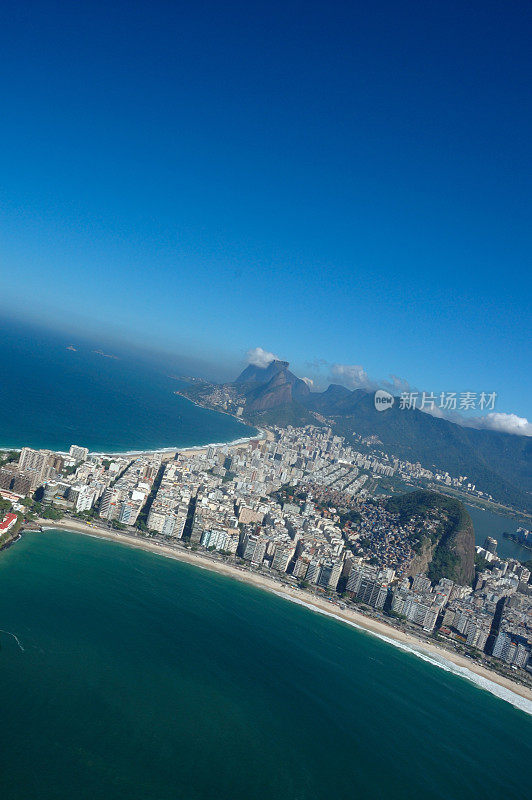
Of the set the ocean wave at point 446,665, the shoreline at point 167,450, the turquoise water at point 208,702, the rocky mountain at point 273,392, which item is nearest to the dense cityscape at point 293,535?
the shoreline at point 167,450

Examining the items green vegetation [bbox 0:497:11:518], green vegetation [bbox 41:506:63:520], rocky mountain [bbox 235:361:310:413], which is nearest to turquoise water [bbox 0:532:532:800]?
green vegetation [bbox 41:506:63:520]

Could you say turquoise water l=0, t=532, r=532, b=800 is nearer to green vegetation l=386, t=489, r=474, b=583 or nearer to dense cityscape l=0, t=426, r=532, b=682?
dense cityscape l=0, t=426, r=532, b=682

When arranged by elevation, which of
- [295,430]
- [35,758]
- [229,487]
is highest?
[295,430]

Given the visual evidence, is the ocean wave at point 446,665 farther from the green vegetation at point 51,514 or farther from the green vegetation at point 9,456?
the green vegetation at point 9,456

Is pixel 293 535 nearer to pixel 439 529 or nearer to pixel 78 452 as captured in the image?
pixel 439 529

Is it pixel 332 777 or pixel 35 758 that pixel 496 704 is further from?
pixel 35 758

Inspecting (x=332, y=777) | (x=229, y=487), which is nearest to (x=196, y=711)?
(x=332, y=777)

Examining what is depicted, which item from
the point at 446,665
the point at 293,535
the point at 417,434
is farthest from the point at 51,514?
the point at 417,434
